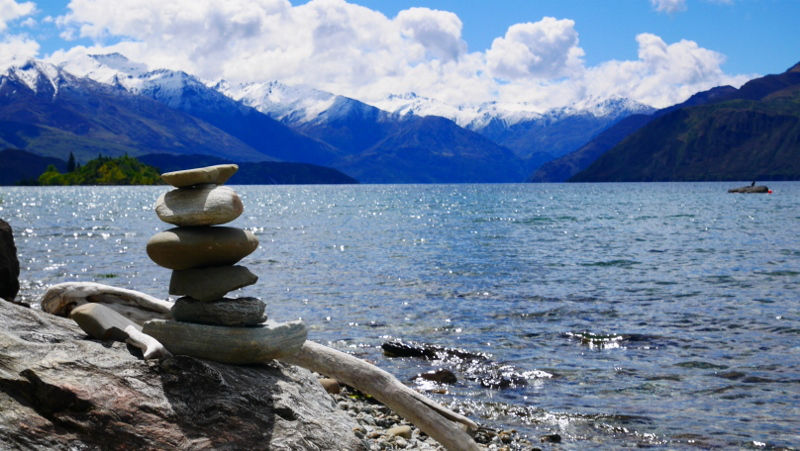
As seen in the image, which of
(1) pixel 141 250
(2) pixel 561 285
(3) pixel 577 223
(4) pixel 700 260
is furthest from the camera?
(3) pixel 577 223

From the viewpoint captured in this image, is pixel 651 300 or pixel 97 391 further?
pixel 651 300

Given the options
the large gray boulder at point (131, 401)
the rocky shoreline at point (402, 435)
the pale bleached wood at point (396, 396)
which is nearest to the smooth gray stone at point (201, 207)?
the large gray boulder at point (131, 401)

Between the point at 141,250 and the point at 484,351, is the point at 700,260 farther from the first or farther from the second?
the point at 141,250

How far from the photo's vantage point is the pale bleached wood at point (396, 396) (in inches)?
468

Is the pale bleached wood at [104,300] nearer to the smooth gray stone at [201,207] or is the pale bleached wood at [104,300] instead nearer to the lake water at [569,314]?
the smooth gray stone at [201,207]

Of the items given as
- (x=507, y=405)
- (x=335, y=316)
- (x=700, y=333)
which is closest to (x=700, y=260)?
(x=700, y=333)

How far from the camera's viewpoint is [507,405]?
16422mm

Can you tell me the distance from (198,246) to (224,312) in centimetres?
104

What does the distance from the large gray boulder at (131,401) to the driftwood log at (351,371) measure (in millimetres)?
1902

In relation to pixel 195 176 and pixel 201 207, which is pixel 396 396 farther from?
pixel 195 176

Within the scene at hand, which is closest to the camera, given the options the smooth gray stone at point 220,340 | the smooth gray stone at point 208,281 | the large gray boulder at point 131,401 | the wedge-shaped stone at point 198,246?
the large gray boulder at point 131,401

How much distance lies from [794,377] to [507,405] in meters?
7.55

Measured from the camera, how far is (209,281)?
10.9m

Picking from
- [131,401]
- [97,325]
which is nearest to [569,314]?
[97,325]
